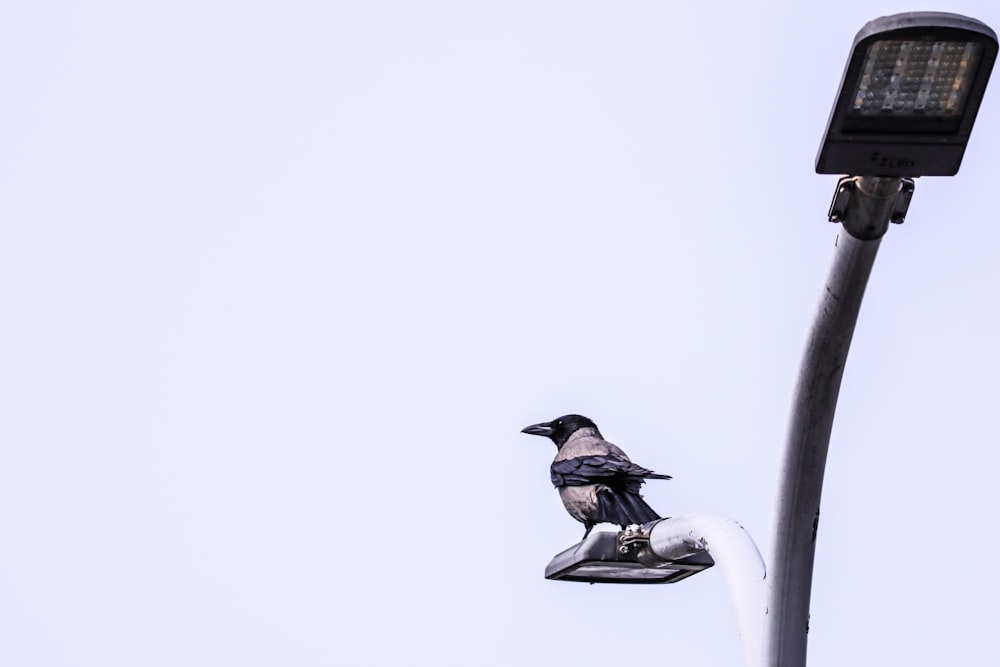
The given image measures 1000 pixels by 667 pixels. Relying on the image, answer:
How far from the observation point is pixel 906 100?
3512 millimetres

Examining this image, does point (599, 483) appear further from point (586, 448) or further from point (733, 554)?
point (733, 554)

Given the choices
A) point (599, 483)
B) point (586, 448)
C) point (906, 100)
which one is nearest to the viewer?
point (906, 100)

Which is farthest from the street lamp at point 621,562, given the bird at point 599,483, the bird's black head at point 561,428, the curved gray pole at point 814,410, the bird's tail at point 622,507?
the bird's black head at point 561,428

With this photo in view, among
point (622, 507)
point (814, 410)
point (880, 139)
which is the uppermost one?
point (880, 139)

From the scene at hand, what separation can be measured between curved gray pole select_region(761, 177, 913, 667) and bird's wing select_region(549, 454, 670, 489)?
449 centimetres

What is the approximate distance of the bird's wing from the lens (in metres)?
9.10

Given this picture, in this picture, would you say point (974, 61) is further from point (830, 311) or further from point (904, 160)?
point (830, 311)

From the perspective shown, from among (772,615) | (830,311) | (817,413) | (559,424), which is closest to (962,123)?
(830,311)

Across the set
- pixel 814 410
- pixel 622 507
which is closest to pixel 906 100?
pixel 814 410

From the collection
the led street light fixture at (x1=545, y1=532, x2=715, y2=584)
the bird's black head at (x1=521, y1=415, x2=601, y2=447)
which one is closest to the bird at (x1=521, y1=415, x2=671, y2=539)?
the bird's black head at (x1=521, y1=415, x2=601, y2=447)

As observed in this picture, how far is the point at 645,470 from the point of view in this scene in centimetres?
909

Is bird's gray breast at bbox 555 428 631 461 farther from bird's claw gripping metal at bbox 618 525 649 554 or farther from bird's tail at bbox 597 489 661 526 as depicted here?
bird's claw gripping metal at bbox 618 525 649 554

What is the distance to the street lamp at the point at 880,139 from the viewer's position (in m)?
3.39

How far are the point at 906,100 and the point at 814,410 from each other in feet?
2.52
